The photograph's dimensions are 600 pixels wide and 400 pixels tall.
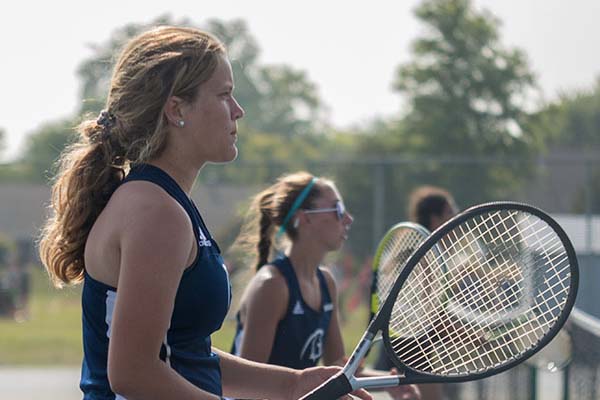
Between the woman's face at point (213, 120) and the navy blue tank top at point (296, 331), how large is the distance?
194 cm

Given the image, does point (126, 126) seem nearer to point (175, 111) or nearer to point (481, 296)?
point (175, 111)

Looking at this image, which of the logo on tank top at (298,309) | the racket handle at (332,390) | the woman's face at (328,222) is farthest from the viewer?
the woman's face at (328,222)

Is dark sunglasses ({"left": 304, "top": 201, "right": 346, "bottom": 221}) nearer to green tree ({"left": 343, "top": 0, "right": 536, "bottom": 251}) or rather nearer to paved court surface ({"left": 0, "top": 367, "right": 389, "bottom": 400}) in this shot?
paved court surface ({"left": 0, "top": 367, "right": 389, "bottom": 400})

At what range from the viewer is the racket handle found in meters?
2.86

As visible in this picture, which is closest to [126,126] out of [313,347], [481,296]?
[481,296]

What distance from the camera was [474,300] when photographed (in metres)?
3.36

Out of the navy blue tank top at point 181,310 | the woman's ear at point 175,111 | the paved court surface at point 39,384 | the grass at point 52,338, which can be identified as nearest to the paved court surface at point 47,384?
the paved court surface at point 39,384

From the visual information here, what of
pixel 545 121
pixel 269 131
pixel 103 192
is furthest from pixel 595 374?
pixel 269 131

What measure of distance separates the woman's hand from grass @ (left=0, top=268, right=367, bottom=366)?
8.68m

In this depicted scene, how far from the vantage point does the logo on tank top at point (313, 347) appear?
4605mm

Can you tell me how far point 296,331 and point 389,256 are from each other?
0.49 meters

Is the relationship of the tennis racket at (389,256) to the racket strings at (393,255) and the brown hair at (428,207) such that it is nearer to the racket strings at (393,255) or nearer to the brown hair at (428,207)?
the racket strings at (393,255)

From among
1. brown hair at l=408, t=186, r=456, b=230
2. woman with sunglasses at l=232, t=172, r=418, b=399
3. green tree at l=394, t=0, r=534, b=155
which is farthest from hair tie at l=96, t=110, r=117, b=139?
green tree at l=394, t=0, r=534, b=155

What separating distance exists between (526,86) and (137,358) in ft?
73.9
